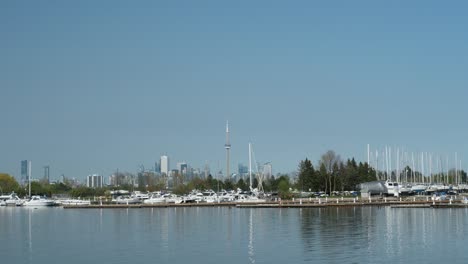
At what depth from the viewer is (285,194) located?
118 meters

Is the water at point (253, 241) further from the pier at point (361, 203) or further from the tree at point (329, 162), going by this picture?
the tree at point (329, 162)

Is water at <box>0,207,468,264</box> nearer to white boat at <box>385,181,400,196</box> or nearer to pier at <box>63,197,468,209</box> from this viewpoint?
pier at <box>63,197,468,209</box>

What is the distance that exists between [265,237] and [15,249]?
1825 centimetres

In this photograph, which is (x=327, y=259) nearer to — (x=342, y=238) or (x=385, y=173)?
(x=342, y=238)

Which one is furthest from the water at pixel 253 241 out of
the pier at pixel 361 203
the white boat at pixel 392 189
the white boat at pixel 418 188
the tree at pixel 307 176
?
the tree at pixel 307 176

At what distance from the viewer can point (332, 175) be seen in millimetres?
130375

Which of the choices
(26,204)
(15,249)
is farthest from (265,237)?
(26,204)

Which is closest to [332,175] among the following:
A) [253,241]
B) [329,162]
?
[329,162]

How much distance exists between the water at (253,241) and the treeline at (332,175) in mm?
55786

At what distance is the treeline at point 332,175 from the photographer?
12925 centimetres

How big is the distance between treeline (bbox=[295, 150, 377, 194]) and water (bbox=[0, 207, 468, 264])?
5579 cm

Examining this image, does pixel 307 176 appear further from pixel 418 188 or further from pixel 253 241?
pixel 253 241

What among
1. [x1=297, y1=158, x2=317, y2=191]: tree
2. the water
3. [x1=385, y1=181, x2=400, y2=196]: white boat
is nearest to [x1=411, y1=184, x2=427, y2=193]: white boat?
[x1=385, y1=181, x2=400, y2=196]: white boat

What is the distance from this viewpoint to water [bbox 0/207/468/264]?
41156 millimetres
